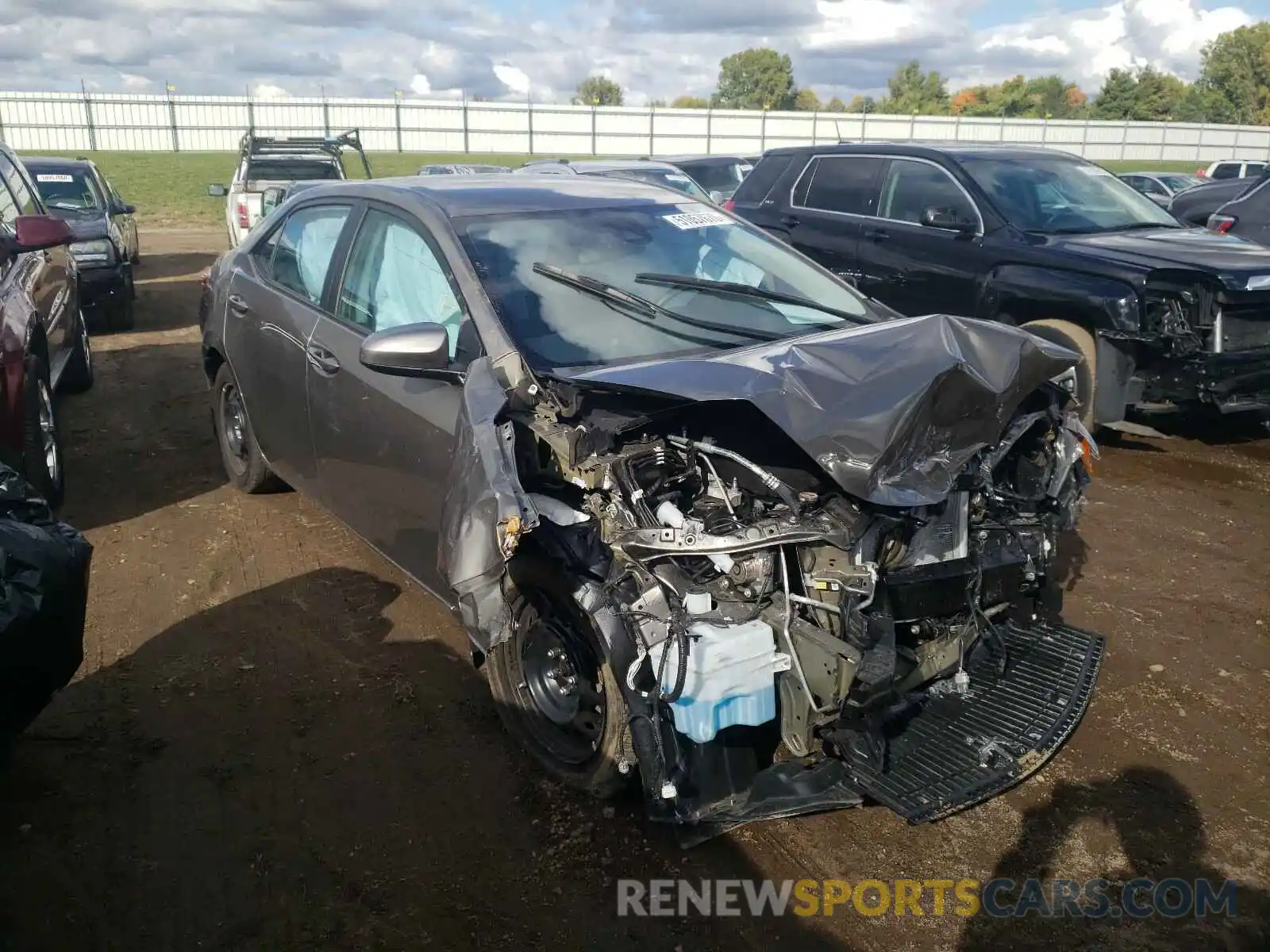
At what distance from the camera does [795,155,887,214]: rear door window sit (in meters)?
8.31

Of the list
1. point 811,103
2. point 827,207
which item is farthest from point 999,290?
point 811,103

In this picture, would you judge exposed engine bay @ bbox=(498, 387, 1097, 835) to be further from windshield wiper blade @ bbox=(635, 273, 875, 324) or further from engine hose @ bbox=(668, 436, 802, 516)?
windshield wiper blade @ bbox=(635, 273, 875, 324)

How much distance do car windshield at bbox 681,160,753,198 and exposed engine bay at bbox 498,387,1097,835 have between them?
14.4 meters

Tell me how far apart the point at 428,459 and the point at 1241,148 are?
187 feet

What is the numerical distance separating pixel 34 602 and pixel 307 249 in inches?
97.1

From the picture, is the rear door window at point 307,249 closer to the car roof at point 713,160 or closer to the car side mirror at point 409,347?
the car side mirror at point 409,347

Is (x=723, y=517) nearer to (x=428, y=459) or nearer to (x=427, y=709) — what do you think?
(x=428, y=459)

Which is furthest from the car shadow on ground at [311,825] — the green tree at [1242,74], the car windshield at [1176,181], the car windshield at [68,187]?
the green tree at [1242,74]

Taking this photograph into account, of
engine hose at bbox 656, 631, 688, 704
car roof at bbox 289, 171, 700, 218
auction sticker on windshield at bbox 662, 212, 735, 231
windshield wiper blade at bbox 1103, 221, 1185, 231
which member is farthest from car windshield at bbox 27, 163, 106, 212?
engine hose at bbox 656, 631, 688, 704

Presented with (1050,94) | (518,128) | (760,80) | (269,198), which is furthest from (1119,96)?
(269,198)

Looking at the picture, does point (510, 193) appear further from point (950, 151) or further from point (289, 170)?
point (289, 170)

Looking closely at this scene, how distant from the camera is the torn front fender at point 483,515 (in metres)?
2.83

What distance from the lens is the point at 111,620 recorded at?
4469 mm

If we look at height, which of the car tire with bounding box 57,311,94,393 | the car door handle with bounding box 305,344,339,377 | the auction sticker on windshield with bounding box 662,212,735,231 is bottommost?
the car tire with bounding box 57,311,94,393
